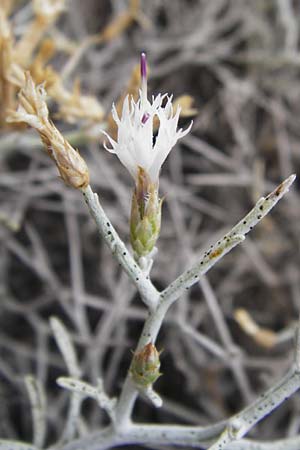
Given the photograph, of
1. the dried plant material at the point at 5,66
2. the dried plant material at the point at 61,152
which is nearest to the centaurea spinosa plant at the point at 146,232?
the dried plant material at the point at 61,152

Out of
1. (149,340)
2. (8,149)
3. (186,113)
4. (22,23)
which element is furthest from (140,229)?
(22,23)

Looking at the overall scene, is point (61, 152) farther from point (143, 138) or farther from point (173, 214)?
point (173, 214)

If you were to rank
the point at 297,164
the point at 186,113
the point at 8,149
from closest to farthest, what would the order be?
the point at 186,113 → the point at 8,149 → the point at 297,164

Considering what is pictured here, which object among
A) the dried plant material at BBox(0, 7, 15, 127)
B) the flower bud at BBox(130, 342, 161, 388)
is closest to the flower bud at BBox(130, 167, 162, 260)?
the flower bud at BBox(130, 342, 161, 388)

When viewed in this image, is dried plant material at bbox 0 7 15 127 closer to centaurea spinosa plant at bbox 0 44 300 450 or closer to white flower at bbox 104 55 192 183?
centaurea spinosa plant at bbox 0 44 300 450

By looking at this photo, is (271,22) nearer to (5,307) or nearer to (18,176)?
(18,176)

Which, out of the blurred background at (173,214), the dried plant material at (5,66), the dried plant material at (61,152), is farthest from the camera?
the blurred background at (173,214)

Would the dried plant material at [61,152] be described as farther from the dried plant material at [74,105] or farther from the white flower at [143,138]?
the dried plant material at [74,105]

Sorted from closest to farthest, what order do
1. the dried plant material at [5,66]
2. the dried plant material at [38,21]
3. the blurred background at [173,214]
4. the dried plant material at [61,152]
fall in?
the dried plant material at [61,152] < the dried plant material at [5,66] < the dried plant material at [38,21] < the blurred background at [173,214]
